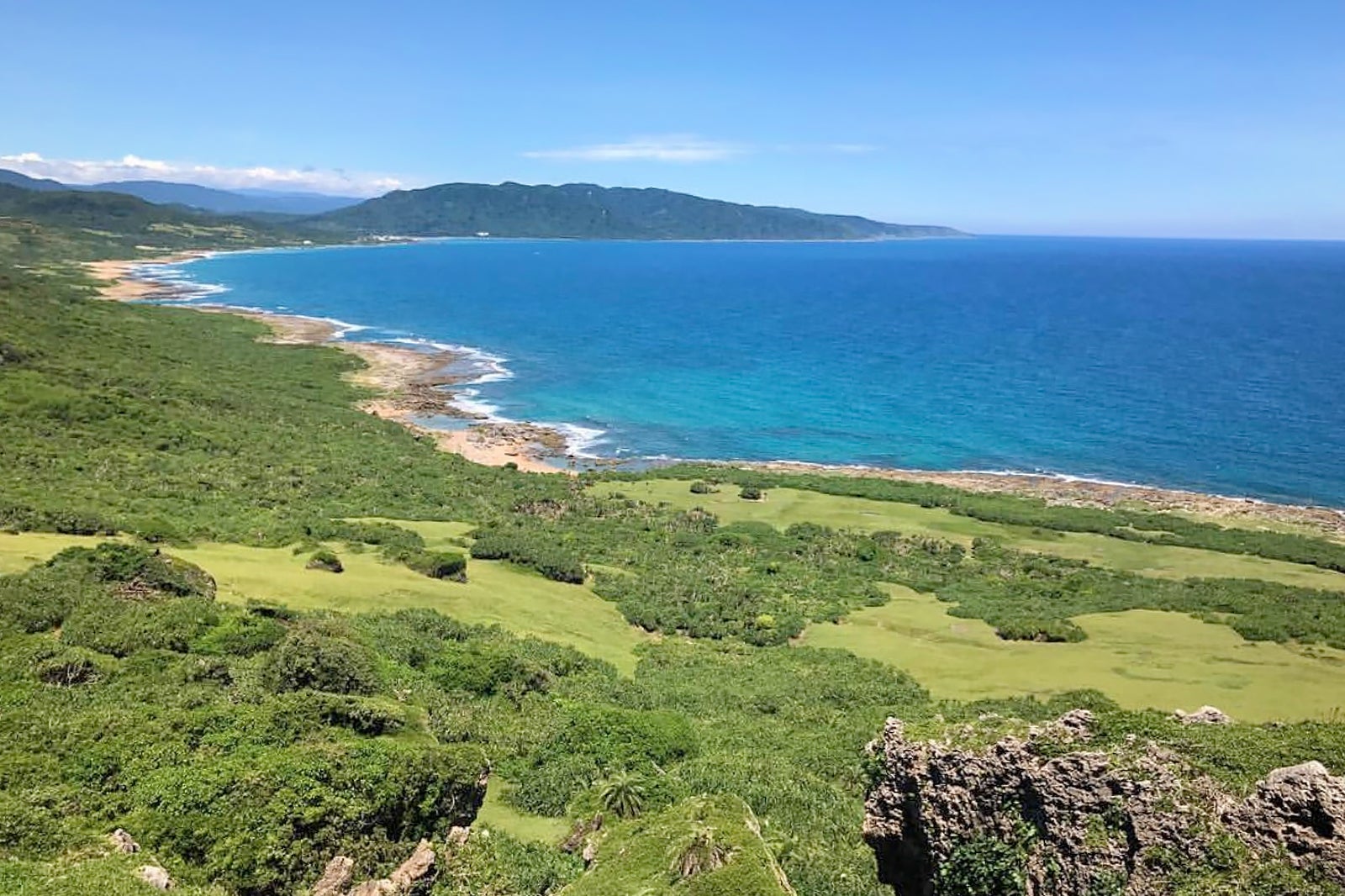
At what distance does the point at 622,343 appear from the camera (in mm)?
119250

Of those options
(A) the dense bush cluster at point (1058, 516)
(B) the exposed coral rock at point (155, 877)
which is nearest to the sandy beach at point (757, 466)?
(A) the dense bush cluster at point (1058, 516)

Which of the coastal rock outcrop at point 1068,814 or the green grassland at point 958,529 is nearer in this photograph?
the coastal rock outcrop at point 1068,814

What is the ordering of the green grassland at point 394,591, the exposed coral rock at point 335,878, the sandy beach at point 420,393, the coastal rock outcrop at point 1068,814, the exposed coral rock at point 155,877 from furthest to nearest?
1. the sandy beach at point 420,393
2. the green grassland at point 394,591
3. the exposed coral rock at point 335,878
4. the exposed coral rock at point 155,877
5. the coastal rock outcrop at point 1068,814

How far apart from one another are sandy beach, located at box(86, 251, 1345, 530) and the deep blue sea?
271 cm

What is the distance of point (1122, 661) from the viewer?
2811cm

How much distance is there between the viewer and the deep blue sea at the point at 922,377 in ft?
228

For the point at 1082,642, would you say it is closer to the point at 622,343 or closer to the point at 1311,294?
the point at 622,343

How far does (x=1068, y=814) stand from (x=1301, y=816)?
2.44 m

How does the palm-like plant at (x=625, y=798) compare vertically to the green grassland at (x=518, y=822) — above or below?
above

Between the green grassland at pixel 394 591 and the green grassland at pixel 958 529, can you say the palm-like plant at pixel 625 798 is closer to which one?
the green grassland at pixel 394 591

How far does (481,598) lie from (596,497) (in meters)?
21.1

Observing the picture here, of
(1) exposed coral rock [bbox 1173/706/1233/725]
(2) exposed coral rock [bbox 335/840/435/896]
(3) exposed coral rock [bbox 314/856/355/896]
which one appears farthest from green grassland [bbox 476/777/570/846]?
(1) exposed coral rock [bbox 1173/706/1233/725]

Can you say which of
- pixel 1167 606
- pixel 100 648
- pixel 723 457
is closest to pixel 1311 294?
pixel 723 457

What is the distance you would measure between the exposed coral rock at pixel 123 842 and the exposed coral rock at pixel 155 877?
63cm
